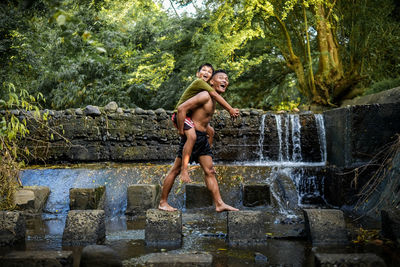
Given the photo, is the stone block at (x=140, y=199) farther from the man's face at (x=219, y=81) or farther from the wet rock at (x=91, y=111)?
the wet rock at (x=91, y=111)

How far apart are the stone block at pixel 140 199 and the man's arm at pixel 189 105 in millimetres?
2272

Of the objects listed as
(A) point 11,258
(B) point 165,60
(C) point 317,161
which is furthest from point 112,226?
(B) point 165,60

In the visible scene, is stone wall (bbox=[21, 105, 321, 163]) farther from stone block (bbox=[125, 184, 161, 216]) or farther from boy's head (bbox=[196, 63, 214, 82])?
boy's head (bbox=[196, 63, 214, 82])

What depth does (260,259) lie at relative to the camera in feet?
11.3

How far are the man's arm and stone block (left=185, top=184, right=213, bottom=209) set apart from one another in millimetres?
2271

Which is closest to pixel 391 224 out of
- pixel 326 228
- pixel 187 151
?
pixel 326 228

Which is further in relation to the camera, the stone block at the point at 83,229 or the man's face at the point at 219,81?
the man's face at the point at 219,81

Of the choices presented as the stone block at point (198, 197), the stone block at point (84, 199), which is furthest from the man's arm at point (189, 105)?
the stone block at point (84, 199)

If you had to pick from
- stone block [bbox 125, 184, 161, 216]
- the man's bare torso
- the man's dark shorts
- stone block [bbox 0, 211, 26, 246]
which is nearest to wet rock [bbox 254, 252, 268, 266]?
the man's dark shorts

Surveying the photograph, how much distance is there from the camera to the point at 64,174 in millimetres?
7664

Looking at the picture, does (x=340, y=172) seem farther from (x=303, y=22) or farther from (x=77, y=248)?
(x=303, y=22)

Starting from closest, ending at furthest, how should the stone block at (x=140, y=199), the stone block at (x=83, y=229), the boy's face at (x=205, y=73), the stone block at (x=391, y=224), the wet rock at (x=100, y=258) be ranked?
the wet rock at (x=100, y=258), the stone block at (x=391, y=224), the stone block at (x=83, y=229), the boy's face at (x=205, y=73), the stone block at (x=140, y=199)

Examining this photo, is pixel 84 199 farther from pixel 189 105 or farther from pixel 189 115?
pixel 189 105

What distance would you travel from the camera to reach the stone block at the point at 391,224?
12.8 feet
